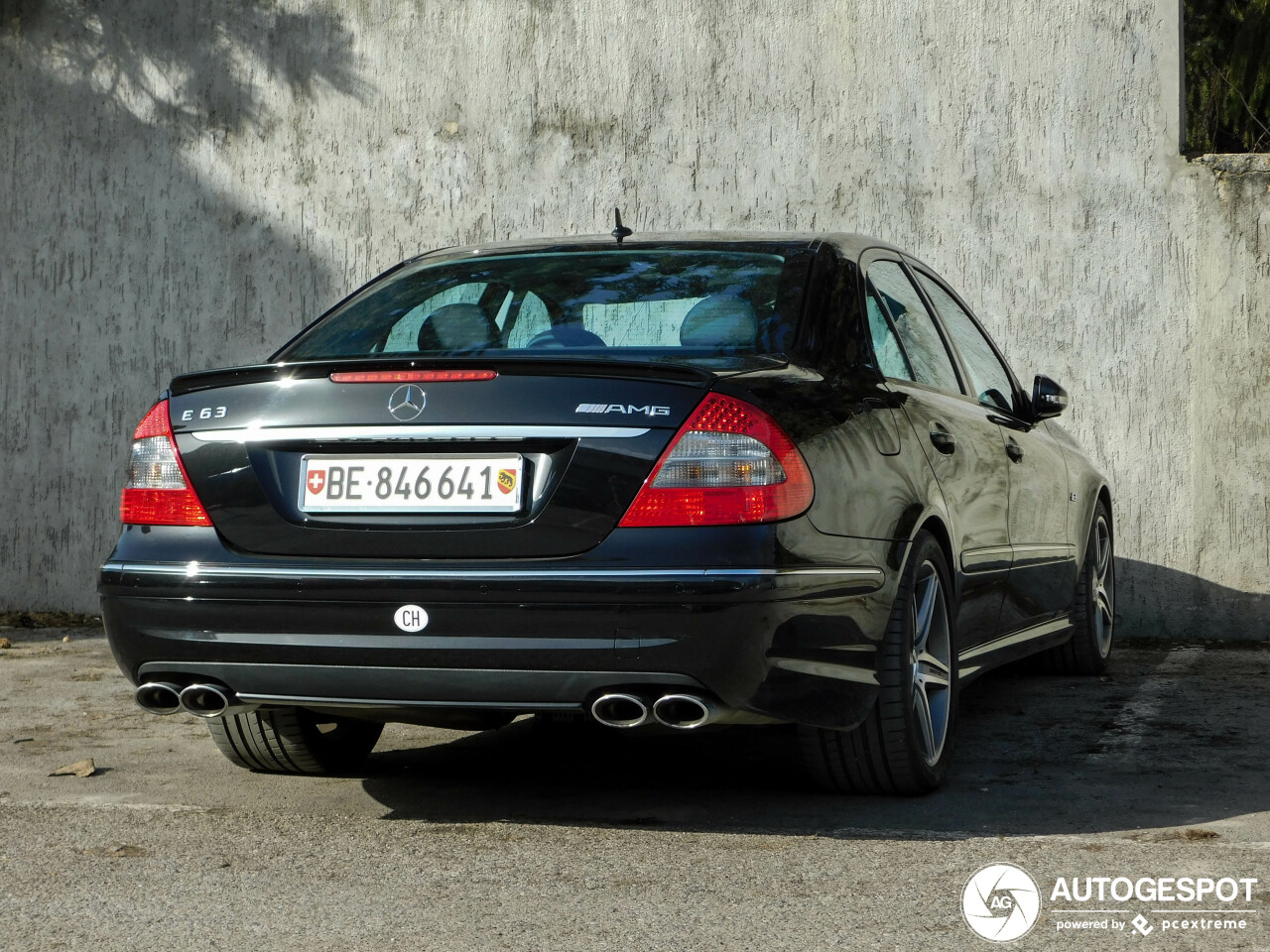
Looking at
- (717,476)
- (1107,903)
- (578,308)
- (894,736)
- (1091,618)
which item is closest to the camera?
(1107,903)

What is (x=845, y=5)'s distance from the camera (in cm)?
782

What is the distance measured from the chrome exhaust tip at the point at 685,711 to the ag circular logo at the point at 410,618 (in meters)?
0.52

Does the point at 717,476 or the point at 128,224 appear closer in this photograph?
the point at 717,476

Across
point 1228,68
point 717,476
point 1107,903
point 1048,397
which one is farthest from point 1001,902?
point 1228,68

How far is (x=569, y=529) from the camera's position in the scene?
136 inches

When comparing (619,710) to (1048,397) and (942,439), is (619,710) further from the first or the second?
(1048,397)

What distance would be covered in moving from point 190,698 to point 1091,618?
3.90 m

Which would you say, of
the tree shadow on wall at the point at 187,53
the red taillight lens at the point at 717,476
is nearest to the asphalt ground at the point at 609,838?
the red taillight lens at the point at 717,476

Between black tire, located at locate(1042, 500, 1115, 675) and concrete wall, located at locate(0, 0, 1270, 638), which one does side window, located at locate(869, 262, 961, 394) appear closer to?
black tire, located at locate(1042, 500, 1115, 675)

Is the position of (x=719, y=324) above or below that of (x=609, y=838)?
above

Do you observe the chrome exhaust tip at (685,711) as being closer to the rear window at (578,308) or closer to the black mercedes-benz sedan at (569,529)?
the black mercedes-benz sedan at (569,529)

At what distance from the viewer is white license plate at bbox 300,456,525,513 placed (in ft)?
11.5

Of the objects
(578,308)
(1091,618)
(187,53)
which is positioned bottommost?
(1091,618)

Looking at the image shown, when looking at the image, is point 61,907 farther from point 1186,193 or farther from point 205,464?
point 1186,193
